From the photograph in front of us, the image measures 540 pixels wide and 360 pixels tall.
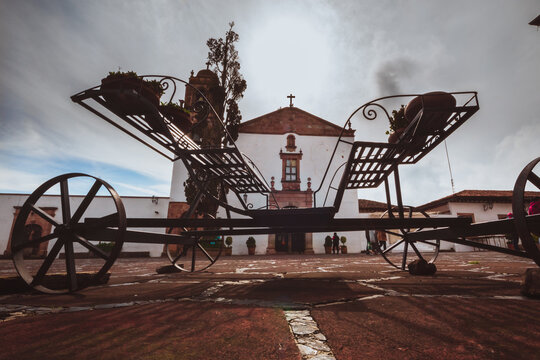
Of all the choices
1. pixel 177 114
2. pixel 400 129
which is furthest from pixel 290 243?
pixel 177 114

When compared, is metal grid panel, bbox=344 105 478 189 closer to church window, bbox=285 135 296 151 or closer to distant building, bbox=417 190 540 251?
church window, bbox=285 135 296 151

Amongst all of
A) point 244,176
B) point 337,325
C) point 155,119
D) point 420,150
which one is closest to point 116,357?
point 337,325

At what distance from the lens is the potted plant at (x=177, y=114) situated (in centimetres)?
217

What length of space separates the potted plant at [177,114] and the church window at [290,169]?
13.8 meters

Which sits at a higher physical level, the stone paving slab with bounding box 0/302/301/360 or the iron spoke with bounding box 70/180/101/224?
the iron spoke with bounding box 70/180/101/224

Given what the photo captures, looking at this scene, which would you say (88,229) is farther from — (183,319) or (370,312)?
(370,312)

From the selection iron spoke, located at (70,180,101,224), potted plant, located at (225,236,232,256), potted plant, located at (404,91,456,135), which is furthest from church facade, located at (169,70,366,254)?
potted plant, located at (404,91,456,135)

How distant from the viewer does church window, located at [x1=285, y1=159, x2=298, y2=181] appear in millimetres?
16062

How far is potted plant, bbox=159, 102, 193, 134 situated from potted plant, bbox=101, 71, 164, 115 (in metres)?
0.29

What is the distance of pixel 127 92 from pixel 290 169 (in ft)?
48.6

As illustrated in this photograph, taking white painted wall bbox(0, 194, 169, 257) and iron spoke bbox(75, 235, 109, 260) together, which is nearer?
iron spoke bbox(75, 235, 109, 260)

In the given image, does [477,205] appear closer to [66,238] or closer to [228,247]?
[228,247]

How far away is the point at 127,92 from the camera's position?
160 centimetres

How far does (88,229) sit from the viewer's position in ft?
5.58
